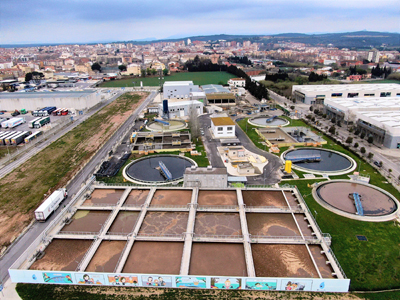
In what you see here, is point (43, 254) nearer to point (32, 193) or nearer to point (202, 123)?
point (32, 193)

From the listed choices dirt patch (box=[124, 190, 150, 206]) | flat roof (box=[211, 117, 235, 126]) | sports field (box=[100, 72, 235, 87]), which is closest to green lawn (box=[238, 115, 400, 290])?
dirt patch (box=[124, 190, 150, 206])

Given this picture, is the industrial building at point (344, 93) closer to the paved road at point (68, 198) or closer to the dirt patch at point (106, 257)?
the paved road at point (68, 198)

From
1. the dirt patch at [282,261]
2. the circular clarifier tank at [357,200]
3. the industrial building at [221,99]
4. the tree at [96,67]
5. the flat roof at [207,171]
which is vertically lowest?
the circular clarifier tank at [357,200]

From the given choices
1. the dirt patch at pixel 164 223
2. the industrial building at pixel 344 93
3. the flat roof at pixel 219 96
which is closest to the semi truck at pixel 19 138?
the dirt patch at pixel 164 223

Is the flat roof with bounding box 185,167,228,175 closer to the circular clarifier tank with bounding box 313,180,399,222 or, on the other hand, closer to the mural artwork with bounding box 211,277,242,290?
the circular clarifier tank with bounding box 313,180,399,222

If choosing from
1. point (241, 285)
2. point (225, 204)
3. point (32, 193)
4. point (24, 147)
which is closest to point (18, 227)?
point (32, 193)

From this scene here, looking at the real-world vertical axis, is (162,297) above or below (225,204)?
below
